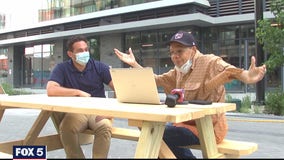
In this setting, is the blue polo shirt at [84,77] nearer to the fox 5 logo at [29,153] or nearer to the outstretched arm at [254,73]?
the fox 5 logo at [29,153]

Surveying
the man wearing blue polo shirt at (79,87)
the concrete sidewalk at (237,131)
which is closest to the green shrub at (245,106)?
the concrete sidewalk at (237,131)

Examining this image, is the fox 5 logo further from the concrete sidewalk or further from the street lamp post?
the street lamp post

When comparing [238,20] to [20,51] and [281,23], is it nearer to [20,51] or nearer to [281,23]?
[281,23]

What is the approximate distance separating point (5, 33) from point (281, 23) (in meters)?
30.6

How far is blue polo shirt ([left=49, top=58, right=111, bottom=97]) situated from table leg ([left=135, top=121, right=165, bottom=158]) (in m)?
2.04

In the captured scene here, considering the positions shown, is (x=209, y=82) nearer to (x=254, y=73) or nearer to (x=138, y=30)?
(x=254, y=73)

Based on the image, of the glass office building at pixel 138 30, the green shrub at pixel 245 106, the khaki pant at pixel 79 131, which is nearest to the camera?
the khaki pant at pixel 79 131

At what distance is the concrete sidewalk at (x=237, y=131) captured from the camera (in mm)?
6623

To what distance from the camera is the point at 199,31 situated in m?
25.5

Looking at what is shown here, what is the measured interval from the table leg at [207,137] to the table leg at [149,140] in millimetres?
531

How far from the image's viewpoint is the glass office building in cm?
2367

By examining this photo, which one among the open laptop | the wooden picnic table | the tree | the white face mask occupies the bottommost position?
the wooden picnic table

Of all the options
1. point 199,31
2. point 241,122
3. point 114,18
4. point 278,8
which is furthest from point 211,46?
point 241,122

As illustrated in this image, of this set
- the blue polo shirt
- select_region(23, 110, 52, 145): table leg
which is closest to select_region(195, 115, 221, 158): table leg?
the blue polo shirt
